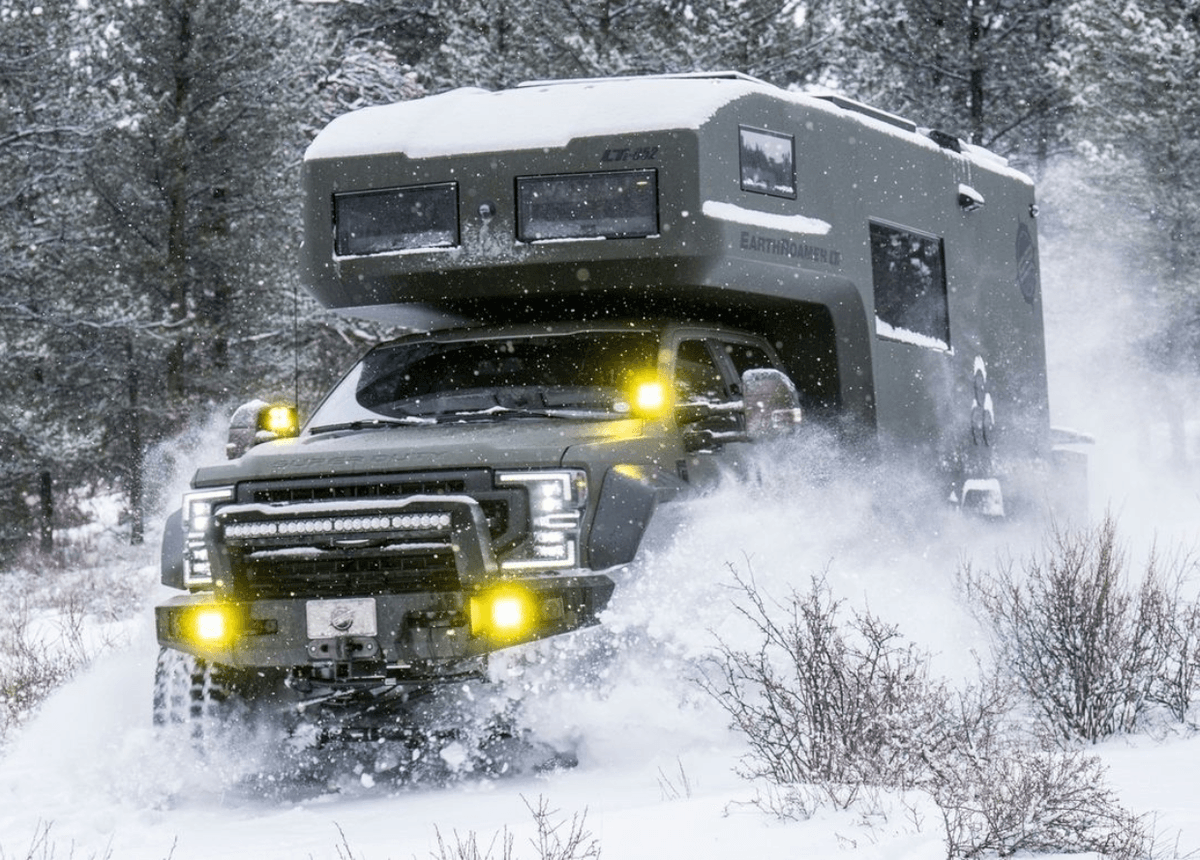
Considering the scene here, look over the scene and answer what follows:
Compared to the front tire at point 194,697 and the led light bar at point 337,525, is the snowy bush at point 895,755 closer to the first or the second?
the led light bar at point 337,525

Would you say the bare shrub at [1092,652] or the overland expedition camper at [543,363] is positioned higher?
the overland expedition camper at [543,363]

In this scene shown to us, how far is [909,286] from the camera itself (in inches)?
395

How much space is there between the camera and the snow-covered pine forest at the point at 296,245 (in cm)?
862

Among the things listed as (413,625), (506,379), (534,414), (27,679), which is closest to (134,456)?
(27,679)

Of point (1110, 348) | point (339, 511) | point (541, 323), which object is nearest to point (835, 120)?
point (541, 323)

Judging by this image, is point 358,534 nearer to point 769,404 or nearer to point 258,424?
point 258,424

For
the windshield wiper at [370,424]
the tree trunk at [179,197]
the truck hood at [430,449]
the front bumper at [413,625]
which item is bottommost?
the front bumper at [413,625]

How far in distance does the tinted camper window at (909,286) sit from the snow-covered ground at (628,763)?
118cm

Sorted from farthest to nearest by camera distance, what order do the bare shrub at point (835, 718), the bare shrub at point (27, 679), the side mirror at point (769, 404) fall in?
the bare shrub at point (27, 679)
the side mirror at point (769, 404)
the bare shrub at point (835, 718)

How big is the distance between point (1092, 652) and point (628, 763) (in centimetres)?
215

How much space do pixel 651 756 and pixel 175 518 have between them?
2.51m

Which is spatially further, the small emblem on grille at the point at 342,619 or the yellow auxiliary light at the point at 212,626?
the yellow auxiliary light at the point at 212,626

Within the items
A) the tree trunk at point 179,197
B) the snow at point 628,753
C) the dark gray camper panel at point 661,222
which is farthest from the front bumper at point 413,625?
the tree trunk at point 179,197

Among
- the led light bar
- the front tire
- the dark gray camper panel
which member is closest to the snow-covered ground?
the front tire
